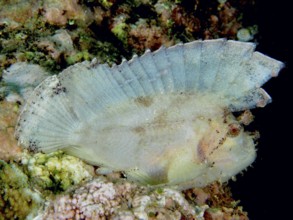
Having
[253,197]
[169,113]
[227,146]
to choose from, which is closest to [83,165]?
[169,113]

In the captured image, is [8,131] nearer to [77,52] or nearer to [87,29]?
[77,52]

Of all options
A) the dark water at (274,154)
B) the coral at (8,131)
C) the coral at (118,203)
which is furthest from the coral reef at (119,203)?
the dark water at (274,154)

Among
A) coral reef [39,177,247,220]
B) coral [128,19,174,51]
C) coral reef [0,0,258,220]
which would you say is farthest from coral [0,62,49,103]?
coral [128,19,174,51]

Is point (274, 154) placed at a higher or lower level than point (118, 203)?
lower

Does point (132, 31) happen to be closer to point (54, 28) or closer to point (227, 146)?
point (54, 28)

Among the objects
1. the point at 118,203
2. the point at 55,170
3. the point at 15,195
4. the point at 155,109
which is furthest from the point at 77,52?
the point at 118,203

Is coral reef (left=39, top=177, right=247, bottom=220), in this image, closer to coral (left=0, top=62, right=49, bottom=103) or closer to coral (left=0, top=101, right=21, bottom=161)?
coral (left=0, top=101, right=21, bottom=161)
